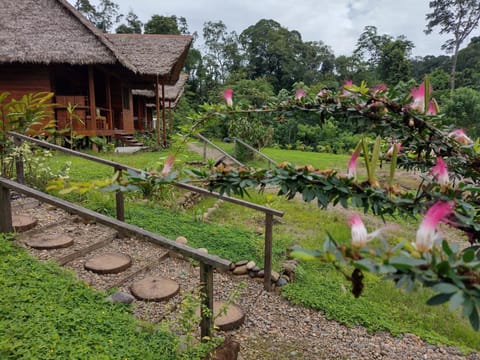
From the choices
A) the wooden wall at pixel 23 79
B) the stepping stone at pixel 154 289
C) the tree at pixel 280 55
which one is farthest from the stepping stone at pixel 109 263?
the tree at pixel 280 55

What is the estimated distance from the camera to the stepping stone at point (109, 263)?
2.77m

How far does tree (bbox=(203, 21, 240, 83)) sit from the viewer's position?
33.1 metres

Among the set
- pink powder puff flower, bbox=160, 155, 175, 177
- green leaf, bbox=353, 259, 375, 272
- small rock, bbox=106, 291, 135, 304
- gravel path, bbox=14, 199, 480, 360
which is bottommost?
gravel path, bbox=14, 199, 480, 360

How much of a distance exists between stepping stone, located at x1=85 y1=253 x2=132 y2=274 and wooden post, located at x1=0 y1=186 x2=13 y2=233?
0.74 meters

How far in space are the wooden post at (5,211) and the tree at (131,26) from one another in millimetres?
30007

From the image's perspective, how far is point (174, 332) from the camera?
217cm

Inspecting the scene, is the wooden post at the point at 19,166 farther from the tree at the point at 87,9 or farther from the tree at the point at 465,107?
the tree at the point at 87,9

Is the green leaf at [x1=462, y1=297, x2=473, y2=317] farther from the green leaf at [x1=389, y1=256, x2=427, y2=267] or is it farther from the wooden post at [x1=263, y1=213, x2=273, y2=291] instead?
the wooden post at [x1=263, y1=213, x2=273, y2=291]

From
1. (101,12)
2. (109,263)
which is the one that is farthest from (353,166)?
(101,12)

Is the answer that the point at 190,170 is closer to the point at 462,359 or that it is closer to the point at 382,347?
the point at 382,347

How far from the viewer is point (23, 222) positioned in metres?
3.20

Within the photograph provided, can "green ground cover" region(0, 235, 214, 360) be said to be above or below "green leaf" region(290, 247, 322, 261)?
below

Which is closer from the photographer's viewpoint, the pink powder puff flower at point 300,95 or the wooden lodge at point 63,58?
the pink powder puff flower at point 300,95

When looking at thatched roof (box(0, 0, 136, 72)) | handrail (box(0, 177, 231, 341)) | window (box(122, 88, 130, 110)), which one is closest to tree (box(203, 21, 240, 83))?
window (box(122, 88, 130, 110))
